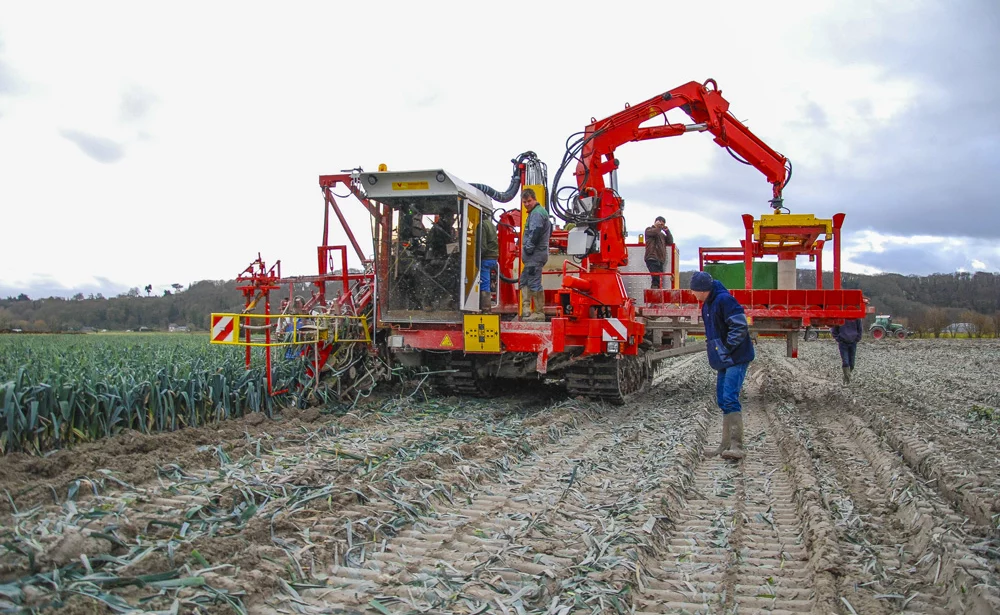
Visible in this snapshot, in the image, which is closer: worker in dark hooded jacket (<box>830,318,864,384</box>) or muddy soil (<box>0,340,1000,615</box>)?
muddy soil (<box>0,340,1000,615</box>)

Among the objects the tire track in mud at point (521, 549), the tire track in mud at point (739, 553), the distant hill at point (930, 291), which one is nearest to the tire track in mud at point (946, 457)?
the tire track in mud at point (739, 553)

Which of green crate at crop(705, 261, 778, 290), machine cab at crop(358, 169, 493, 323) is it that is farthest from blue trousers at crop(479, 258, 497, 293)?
green crate at crop(705, 261, 778, 290)

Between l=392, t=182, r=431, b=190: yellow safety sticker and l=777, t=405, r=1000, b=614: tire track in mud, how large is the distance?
5.01 metres

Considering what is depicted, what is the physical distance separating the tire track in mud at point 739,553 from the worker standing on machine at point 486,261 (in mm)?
4059

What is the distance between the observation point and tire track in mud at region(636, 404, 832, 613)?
2916mm

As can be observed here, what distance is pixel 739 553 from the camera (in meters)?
3.45

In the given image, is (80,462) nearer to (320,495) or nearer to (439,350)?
→ (320,495)

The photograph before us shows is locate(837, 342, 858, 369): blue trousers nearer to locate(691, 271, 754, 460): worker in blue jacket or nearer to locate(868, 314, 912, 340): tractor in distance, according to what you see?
locate(691, 271, 754, 460): worker in blue jacket

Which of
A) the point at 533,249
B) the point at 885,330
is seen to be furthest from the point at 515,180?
the point at 885,330

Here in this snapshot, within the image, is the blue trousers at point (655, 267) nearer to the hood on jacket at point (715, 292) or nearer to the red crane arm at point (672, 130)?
the red crane arm at point (672, 130)

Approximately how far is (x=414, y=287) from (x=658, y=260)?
4.75 meters

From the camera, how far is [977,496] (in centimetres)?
389

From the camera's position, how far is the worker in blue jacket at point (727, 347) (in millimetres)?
5832

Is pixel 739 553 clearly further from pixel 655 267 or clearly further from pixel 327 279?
pixel 655 267
